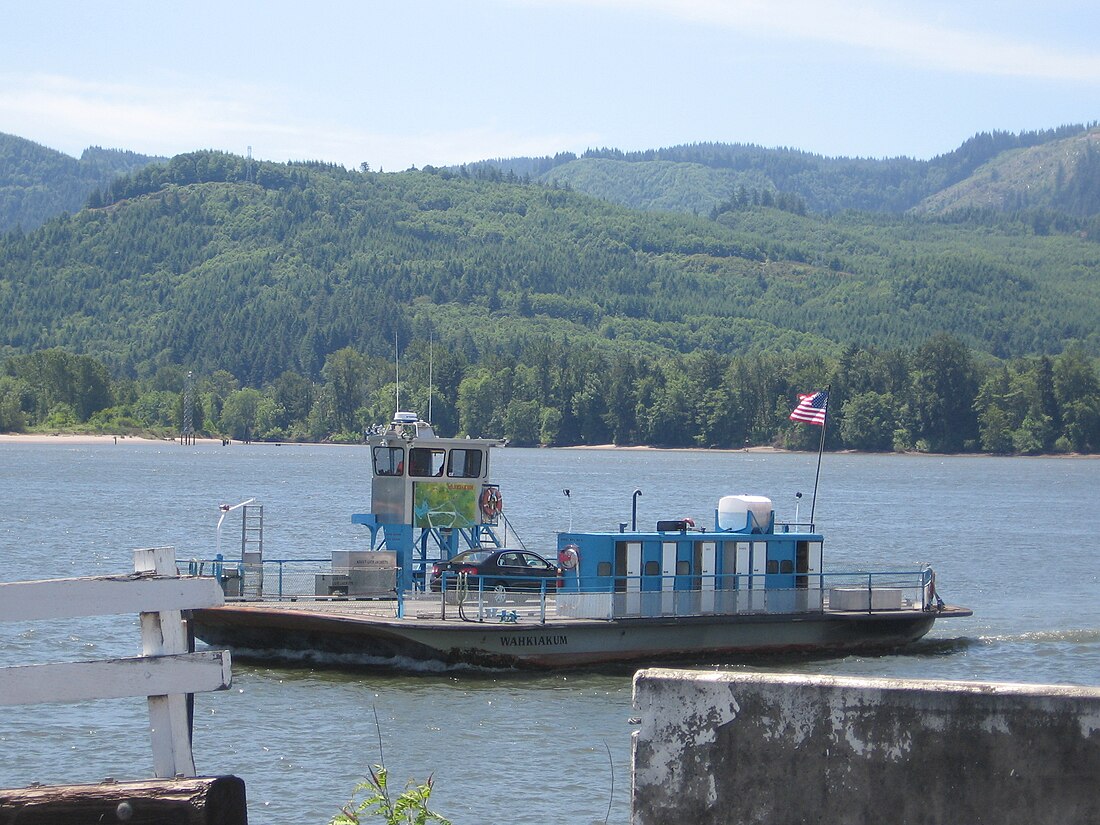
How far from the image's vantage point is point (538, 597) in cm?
2909

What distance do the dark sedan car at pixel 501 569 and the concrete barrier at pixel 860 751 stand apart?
2231cm

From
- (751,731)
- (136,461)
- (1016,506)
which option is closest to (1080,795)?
(751,731)

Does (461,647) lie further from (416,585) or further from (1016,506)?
(1016,506)

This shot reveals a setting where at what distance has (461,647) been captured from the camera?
2598 cm

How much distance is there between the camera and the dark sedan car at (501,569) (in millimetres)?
28734

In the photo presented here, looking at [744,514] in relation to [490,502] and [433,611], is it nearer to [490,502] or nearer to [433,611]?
[490,502]

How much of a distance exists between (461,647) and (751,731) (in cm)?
2028

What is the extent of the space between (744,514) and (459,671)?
657cm

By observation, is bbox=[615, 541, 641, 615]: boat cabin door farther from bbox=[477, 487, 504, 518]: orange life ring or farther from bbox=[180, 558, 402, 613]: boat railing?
bbox=[180, 558, 402, 613]: boat railing

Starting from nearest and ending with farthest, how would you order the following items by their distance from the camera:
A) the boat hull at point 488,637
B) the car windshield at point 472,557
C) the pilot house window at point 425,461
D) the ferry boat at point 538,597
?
1. the boat hull at point 488,637
2. the ferry boat at point 538,597
3. the car windshield at point 472,557
4. the pilot house window at point 425,461

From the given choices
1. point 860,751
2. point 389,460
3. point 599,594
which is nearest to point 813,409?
point 599,594

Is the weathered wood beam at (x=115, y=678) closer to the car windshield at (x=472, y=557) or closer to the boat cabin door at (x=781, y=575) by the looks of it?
the car windshield at (x=472, y=557)

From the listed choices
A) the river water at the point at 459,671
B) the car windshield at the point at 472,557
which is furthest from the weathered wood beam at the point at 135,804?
the car windshield at the point at 472,557

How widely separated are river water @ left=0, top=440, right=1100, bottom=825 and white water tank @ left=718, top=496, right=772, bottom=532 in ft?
8.78
